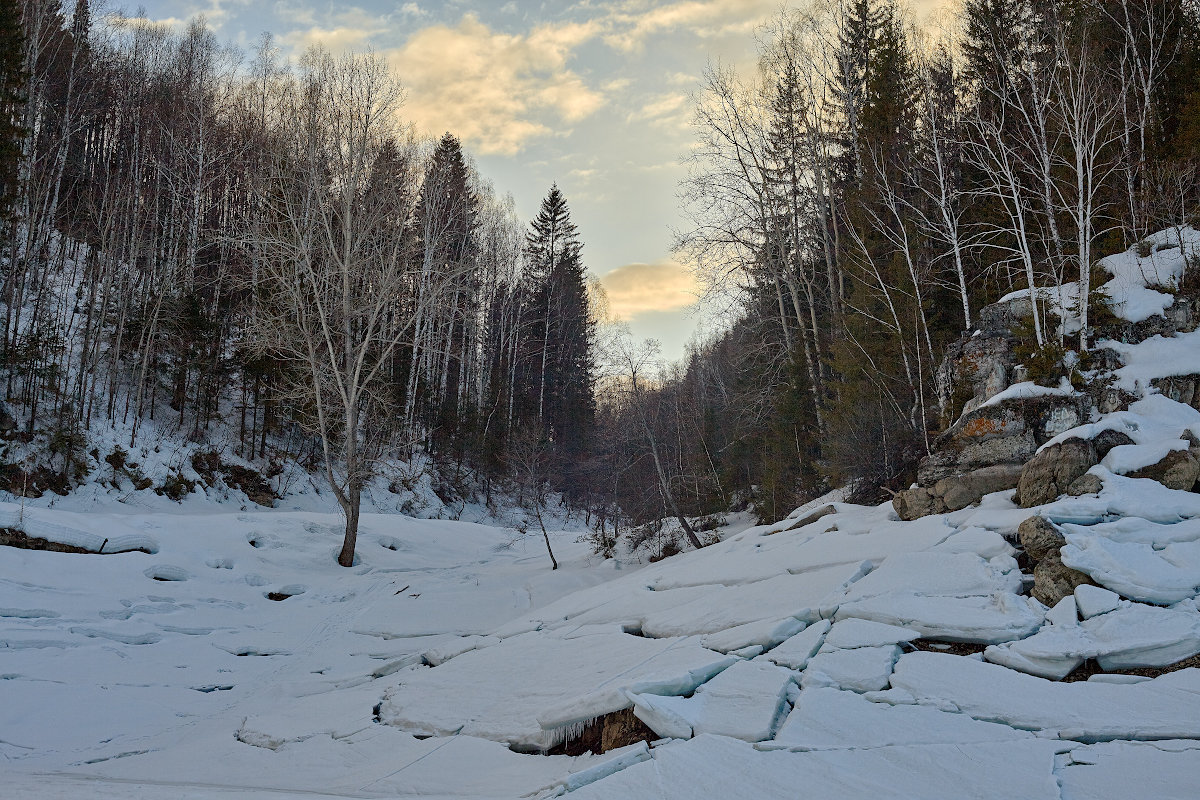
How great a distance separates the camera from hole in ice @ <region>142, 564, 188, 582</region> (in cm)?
980

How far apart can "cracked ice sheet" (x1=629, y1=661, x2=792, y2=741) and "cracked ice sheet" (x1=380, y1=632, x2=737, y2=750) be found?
20cm

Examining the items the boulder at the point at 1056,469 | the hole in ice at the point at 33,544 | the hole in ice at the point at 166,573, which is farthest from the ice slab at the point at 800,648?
the hole in ice at the point at 33,544

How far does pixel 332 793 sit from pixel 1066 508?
20.8 ft

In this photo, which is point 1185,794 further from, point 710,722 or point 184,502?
point 184,502

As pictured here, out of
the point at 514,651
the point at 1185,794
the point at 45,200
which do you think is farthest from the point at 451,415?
the point at 1185,794

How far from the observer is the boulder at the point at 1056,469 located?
6.27 m

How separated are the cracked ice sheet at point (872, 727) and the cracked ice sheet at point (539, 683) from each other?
2.83 ft

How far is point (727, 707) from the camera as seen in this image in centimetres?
384

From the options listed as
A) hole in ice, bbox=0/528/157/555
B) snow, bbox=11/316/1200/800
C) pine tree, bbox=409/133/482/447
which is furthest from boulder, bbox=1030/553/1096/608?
pine tree, bbox=409/133/482/447

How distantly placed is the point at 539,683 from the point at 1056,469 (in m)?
5.52

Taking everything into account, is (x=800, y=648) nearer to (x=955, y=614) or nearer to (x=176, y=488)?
(x=955, y=614)

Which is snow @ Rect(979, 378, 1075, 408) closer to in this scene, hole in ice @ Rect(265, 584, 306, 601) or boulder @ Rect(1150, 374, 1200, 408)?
boulder @ Rect(1150, 374, 1200, 408)

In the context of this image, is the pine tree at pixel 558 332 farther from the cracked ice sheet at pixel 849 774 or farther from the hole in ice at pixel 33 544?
the cracked ice sheet at pixel 849 774

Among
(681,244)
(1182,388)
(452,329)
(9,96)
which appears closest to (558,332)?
(452,329)
